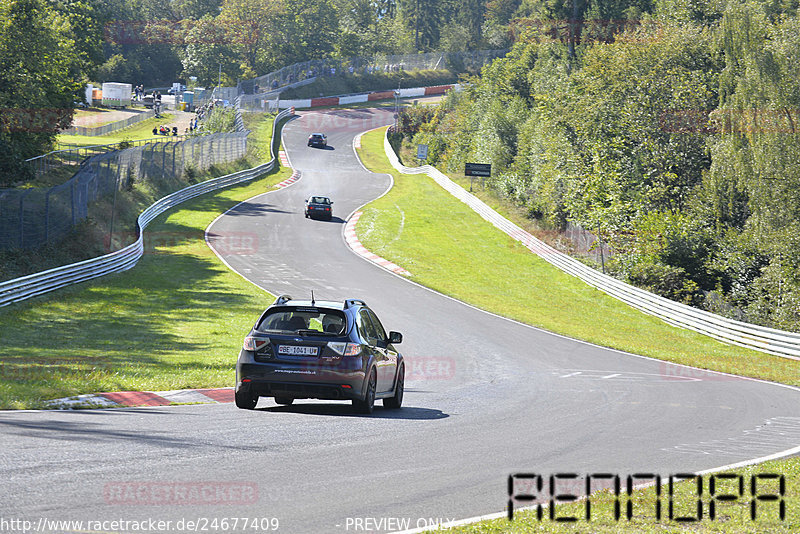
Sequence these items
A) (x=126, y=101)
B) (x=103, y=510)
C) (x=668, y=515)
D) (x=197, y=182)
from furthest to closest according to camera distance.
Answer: (x=126, y=101) → (x=197, y=182) → (x=668, y=515) → (x=103, y=510)

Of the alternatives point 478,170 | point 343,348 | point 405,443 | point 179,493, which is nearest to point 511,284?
point 478,170

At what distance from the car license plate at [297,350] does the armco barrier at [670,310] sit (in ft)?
78.3

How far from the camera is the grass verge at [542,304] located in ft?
23.7

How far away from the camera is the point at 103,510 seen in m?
6.33

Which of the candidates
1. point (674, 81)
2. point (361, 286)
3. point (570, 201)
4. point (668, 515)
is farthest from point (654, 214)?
point (668, 515)

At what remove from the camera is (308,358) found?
1192 centimetres

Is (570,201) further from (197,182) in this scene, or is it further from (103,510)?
(103,510)

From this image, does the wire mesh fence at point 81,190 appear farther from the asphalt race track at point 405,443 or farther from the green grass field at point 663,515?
the green grass field at point 663,515

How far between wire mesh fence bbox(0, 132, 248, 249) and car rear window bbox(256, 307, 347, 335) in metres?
18.9

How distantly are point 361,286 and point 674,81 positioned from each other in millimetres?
26317

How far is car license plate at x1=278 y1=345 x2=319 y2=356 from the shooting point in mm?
11945

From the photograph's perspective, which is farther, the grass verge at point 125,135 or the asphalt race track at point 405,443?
the grass verge at point 125,135

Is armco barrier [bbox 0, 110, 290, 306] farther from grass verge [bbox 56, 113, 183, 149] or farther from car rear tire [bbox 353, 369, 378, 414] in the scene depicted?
grass verge [bbox 56, 113, 183, 149]

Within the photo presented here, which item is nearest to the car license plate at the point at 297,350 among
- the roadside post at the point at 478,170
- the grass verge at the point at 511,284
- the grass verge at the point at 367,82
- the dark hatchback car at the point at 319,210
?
the grass verge at the point at 511,284
